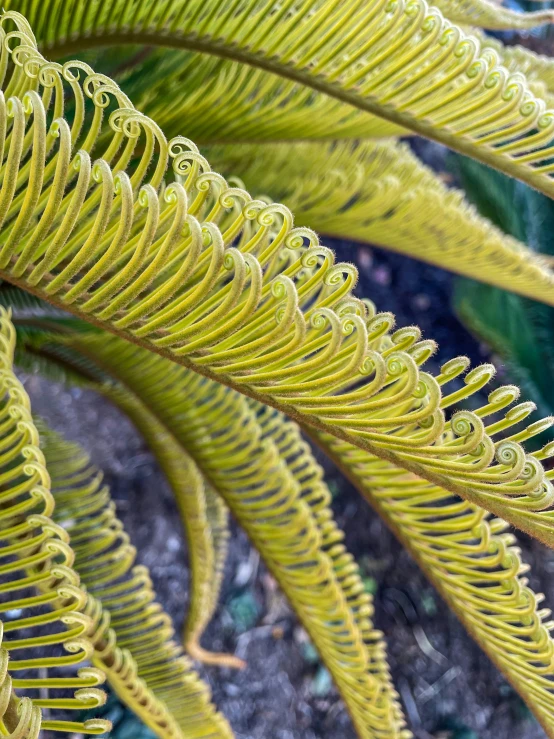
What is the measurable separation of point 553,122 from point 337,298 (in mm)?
540

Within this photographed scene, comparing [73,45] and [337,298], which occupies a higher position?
[337,298]

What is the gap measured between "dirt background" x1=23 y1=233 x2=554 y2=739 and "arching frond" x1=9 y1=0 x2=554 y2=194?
136 cm

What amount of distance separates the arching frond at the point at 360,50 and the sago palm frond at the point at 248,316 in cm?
35

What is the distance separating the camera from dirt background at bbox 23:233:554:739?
1.82 meters

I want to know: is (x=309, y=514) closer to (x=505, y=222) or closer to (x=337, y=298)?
(x=337, y=298)

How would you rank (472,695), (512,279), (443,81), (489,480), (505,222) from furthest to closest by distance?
(505,222), (472,695), (512,279), (443,81), (489,480)

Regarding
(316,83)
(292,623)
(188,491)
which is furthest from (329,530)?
(292,623)

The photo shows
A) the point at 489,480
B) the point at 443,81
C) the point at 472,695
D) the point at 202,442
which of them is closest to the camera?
the point at 489,480

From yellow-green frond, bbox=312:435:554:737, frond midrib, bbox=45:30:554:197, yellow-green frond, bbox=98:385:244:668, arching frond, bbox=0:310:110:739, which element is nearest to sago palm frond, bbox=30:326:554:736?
yellow-green frond, bbox=312:435:554:737

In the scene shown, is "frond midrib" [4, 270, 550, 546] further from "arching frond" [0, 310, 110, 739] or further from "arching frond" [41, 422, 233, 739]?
"arching frond" [41, 422, 233, 739]

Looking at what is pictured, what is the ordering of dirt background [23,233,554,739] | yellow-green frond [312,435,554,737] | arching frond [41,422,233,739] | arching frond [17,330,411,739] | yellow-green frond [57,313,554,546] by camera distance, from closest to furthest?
yellow-green frond [57,313,554,546] < yellow-green frond [312,435,554,737] < arching frond [41,422,233,739] < arching frond [17,330,411,739] < dirt background [23,233,554,739]

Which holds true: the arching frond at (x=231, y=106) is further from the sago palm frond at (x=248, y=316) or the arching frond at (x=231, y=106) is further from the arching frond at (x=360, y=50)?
the sago palm frond at (x=248, y=316)

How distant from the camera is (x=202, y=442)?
1132mm

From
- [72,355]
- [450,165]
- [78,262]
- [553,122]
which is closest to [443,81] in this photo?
[553,122]
